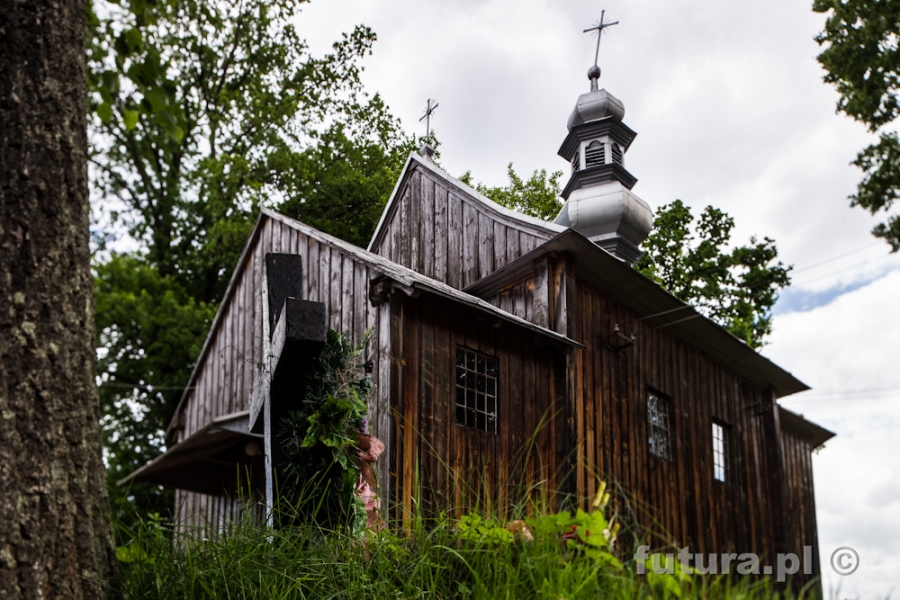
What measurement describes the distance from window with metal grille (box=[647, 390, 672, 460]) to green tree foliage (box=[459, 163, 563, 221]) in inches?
335

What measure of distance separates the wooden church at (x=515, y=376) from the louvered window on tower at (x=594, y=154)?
5.98 metres

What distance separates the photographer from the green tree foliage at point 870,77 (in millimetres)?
14836

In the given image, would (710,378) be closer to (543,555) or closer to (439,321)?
(439,321)

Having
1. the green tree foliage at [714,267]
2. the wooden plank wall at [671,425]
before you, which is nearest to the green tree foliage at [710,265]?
the green tree foliage at [714,267]

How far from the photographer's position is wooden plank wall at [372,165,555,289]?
12906 mm

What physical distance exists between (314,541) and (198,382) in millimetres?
12684

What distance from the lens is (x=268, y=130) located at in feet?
78.3

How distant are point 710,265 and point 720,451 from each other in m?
8.84

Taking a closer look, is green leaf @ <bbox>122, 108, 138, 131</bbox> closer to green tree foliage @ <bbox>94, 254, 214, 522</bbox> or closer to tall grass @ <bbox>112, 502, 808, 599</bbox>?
tall grass @ <bbox>112, 502, 808, 599</bbox>

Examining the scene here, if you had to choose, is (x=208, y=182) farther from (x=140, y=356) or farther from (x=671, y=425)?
(x=671, y=425)

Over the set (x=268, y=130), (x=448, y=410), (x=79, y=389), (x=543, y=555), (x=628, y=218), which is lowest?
(x=543, y=555)

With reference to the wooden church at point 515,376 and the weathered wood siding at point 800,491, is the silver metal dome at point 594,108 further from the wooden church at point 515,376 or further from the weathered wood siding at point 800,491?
the weathered wood siding at point 800,491

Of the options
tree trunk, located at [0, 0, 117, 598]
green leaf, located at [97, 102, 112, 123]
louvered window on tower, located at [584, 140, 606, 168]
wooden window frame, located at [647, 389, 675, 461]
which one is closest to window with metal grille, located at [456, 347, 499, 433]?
wooden window frame, located at [647, 389, 675, 461]

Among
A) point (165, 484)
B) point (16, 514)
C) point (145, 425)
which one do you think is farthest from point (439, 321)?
point (145, 425)
